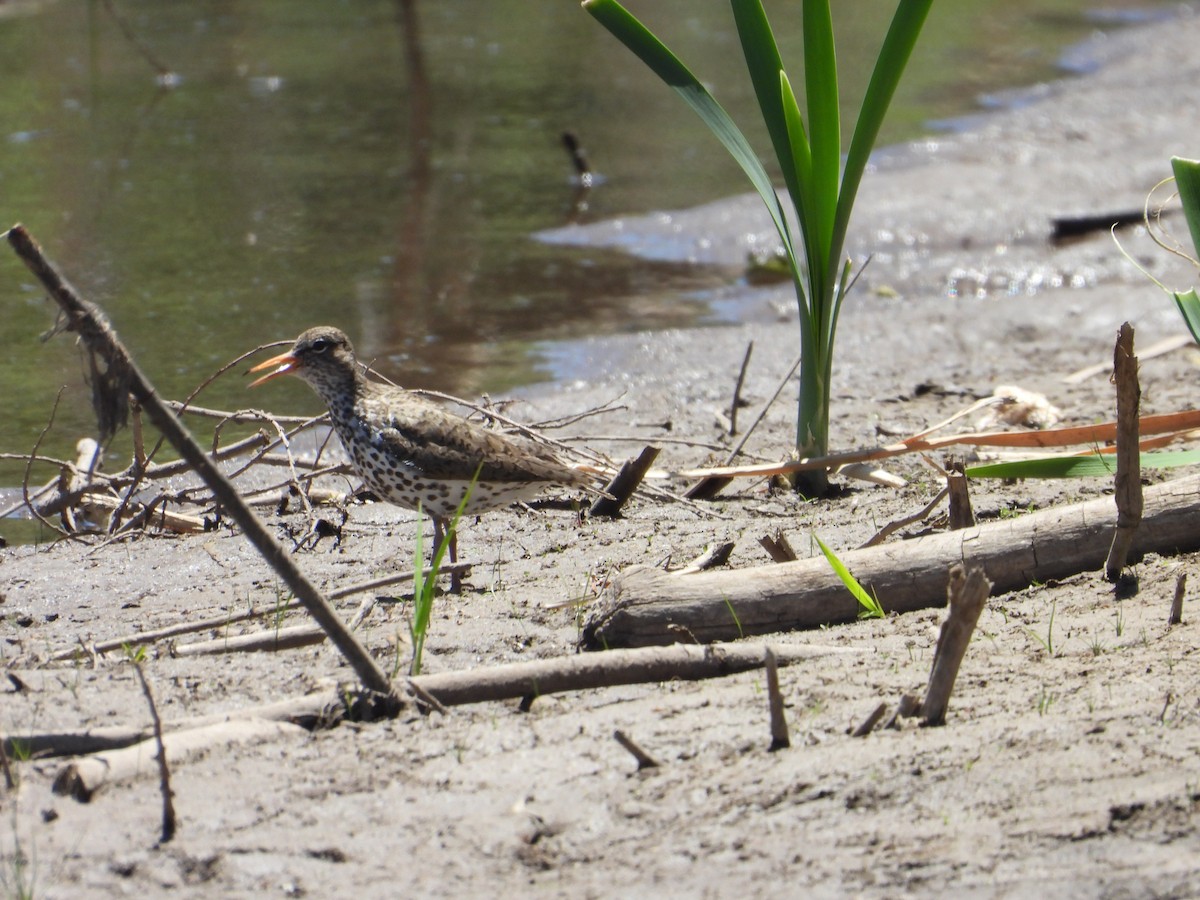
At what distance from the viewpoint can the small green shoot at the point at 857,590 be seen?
3.95 meters

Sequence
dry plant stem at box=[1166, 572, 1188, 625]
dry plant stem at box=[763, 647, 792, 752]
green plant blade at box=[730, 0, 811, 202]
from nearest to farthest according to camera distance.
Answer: dry plant stem at box=[763, 647, 792, 752], dry plant stem at box=[1166, 572, 1188, 625], green plant blade at box=[730, 0, 811, 202]

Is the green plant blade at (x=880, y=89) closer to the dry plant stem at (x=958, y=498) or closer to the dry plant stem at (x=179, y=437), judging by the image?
the dry plant stem at (x=958, y=498)

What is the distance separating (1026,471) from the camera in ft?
14.4

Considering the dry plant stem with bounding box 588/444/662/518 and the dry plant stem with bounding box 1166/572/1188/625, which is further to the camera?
the dry plant stem with bounding box 588/444/662/518

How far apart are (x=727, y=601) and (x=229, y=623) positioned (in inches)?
60.3

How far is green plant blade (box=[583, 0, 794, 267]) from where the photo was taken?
509 cm

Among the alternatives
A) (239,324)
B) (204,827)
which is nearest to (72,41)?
(239,324)

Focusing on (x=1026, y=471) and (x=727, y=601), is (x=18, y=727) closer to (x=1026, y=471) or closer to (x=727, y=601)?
(x=727, y=601)

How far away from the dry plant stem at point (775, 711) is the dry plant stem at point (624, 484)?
235 cm

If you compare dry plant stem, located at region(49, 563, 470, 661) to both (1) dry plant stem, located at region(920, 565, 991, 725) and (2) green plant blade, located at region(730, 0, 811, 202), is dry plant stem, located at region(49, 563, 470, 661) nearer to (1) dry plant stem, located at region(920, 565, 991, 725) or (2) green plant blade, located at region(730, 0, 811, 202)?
(1) dry plant stem, located at region(920, 565, 991, 725)

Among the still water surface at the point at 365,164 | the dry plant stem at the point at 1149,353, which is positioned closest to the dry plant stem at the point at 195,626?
the still water surface at the point at 365,164

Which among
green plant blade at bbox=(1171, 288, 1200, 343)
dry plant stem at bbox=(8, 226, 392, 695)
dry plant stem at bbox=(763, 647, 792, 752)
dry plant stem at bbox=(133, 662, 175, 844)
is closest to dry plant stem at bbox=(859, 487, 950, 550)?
green plant blade at bbox=(1171, 288, 1200, 343)

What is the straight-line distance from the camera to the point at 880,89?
513cm

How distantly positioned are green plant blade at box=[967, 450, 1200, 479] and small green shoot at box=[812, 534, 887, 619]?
0.55 m
